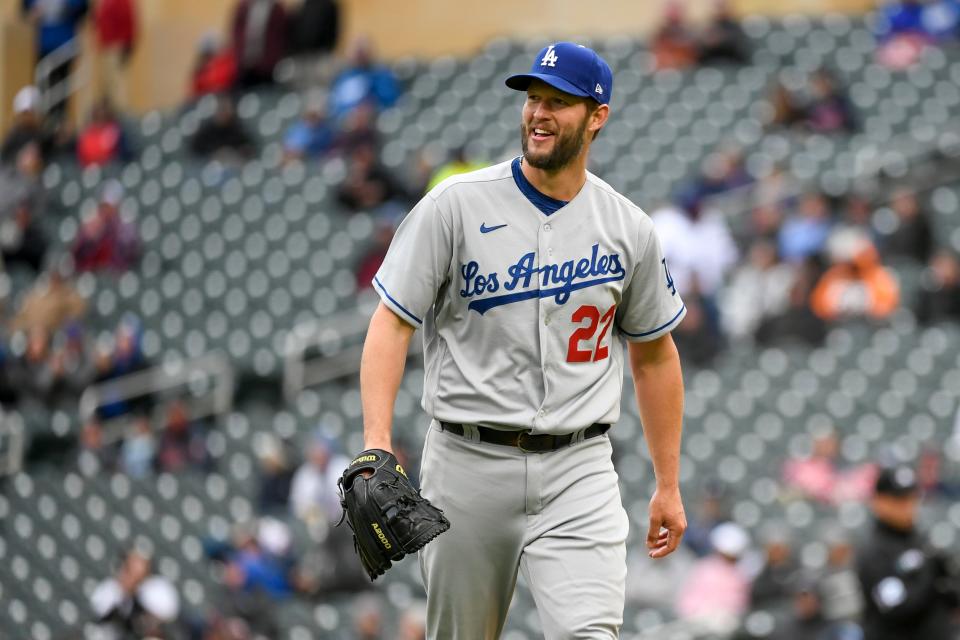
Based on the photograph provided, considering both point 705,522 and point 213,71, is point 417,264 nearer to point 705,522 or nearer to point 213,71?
point 705,522

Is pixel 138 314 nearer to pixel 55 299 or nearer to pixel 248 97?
pixel 55 299

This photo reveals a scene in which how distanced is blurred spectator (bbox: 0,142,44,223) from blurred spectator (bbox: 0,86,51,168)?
111mm

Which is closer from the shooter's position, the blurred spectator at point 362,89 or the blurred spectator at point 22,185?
the blurred spectator at point 22,185

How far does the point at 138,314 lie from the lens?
13891 millimetres

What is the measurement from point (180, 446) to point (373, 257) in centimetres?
211

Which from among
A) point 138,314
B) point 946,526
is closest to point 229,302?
point 138,314

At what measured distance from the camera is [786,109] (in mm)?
13250

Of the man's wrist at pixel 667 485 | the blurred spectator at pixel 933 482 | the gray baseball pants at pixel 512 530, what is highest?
the gray baseball pants at pixel 512 530

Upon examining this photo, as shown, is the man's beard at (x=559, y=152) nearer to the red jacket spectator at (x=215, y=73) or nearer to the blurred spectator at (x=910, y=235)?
the blurred spectator at (x=910, y=235)

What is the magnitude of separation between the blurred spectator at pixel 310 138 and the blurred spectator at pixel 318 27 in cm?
129

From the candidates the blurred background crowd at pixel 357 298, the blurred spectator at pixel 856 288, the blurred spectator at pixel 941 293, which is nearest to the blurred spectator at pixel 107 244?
the blurred background crowd at pixel 357 298

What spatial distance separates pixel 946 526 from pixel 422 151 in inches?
271

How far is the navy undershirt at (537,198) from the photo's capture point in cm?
408

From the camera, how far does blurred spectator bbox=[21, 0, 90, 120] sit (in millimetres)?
17250
